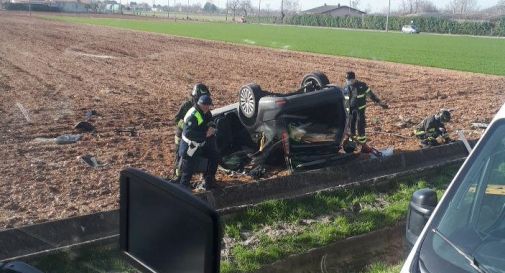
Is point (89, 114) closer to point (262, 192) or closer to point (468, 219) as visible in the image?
point (262, 192)

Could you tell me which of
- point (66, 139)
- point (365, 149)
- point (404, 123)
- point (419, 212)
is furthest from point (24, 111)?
point (419, 212)

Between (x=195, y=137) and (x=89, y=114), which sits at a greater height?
(x=195, y=137)

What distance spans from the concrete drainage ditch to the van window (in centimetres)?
382


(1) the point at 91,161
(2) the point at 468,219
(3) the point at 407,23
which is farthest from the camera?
(3) the point at 407,23

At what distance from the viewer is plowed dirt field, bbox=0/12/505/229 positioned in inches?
352

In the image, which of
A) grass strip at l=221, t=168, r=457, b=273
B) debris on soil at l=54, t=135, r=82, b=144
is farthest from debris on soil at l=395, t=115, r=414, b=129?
debris on soil at l=54, t=135, r=82, b=144

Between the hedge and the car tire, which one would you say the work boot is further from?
the hedge

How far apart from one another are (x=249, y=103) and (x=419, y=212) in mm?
5930

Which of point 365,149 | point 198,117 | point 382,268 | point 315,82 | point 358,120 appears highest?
point 315,82

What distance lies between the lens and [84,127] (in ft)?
42.1

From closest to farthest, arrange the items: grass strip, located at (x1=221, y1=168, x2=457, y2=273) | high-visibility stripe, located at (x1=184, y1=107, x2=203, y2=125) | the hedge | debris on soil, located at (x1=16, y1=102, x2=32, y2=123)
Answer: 1. grass strip, located at (x1=221, y1=168, x2=457, y2=273)
2. high-visibility stripe, located at (x1=184, y1=107, x2=203, y2=125)
3. debris on soil, located at (x1=16, y1=102, x2=32, y2=123)
4. the hedge

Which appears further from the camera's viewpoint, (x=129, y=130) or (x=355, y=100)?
(x=129, y=130)

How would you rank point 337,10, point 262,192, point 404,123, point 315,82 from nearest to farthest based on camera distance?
point 262,192 → point 315,82 → point 404,123 → point 337,10

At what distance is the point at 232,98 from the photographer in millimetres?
18547
